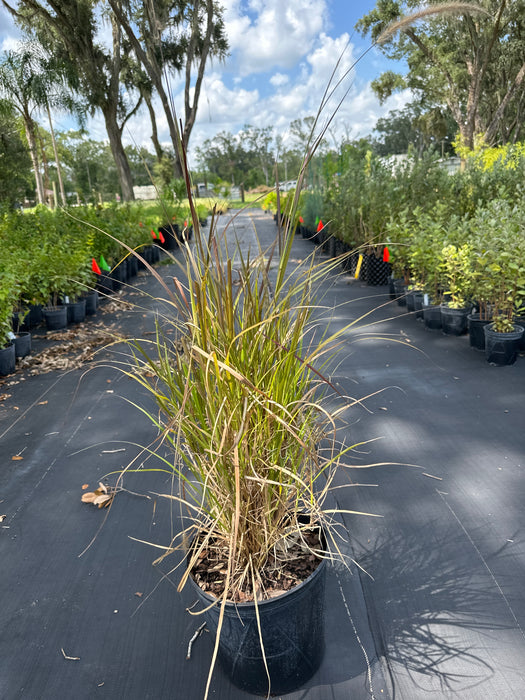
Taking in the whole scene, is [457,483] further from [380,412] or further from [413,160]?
[413,160]

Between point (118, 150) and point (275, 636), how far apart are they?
18025mm

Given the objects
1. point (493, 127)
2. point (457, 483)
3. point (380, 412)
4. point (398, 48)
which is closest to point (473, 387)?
point (380, 412)

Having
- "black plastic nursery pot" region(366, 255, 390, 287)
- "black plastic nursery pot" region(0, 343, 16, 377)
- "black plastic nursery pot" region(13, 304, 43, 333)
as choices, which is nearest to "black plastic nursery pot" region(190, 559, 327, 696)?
"black plastic nursery pot" region(0, 343, 16, 377)

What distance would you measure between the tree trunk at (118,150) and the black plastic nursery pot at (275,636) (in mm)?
17275

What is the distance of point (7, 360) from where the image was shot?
3902mm

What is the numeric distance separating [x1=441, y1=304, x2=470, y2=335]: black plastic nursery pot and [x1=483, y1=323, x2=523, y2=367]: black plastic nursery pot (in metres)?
0.58

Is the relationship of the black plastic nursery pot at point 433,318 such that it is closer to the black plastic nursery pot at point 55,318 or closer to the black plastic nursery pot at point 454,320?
the black plastic nursery pot at point 454,320

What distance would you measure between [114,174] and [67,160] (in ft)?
28.2

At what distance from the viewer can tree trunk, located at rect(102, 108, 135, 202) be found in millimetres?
15961

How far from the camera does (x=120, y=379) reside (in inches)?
146

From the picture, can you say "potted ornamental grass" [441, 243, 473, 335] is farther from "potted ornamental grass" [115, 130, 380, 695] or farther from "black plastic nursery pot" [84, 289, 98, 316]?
"black plastic nursery pot" [84, 289, 98, 316]

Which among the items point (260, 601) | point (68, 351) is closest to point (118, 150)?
point (68, 351)

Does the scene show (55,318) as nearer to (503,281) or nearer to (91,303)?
(91,303)

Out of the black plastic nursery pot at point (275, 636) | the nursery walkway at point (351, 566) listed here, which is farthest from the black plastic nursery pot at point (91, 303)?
the black plastic nursery pot at point (275, 636)
